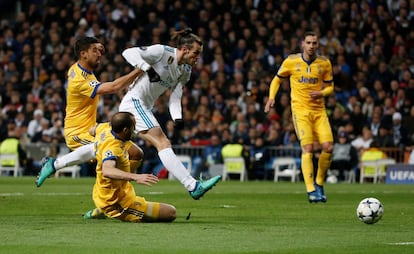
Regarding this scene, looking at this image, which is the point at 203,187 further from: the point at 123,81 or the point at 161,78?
the point at 161,78

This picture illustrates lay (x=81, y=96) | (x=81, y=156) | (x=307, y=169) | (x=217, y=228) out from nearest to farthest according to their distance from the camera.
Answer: (x=217, y=228) → (x=81, y=156) → (x=81, y=96) → (x=307, y=169)

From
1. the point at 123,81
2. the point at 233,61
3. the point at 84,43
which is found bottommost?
the point at 123,81

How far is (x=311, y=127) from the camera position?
16.5 m

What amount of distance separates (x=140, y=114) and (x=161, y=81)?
1.70ft

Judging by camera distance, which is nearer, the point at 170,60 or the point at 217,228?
the point at 217,228

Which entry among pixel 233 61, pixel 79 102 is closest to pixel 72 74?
pixel 79 102

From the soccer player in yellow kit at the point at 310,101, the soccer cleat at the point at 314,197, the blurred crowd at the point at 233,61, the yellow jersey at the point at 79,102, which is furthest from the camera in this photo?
the blurred crowd at the point at 233,61

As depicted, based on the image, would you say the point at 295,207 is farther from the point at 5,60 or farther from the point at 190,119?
the point at 5,60

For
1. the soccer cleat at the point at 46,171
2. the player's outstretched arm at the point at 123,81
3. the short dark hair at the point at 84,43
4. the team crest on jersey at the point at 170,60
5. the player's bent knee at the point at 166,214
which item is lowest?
the player's bent knee at the point at 166,214

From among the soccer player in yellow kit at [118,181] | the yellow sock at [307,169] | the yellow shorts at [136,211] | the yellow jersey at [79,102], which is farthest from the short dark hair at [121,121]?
the yellow sock at [307,169]

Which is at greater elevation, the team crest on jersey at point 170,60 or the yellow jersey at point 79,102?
the team crest on jersey at point 170,60

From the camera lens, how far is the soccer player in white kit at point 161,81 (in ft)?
41.0

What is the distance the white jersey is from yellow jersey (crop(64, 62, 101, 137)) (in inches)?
29.9

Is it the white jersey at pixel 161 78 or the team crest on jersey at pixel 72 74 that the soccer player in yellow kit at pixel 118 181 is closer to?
the white jersey at pixel 161 78
